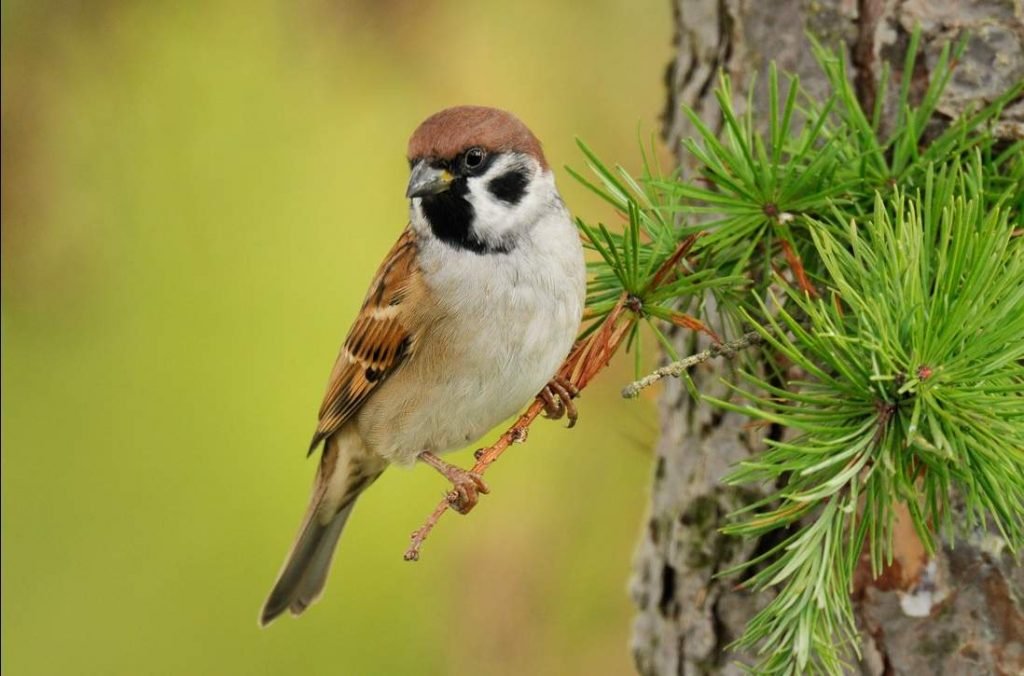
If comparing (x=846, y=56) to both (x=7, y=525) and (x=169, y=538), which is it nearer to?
(x=169, y=538)

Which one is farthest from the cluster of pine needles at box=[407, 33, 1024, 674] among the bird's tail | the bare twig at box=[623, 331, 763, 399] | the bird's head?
the bird's tail

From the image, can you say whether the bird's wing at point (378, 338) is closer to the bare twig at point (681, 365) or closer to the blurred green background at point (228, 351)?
the blurred green background at point (228, 351)

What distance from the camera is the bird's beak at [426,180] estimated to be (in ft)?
6.41

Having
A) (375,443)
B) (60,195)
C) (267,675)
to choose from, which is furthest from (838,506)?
(60,195)

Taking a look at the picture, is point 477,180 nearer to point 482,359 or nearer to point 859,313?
point 482,359

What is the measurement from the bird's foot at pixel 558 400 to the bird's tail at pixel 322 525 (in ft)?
1.57

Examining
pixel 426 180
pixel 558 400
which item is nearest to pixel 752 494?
pixel 558 400

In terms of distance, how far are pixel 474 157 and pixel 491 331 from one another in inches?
10.8

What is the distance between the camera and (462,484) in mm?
1816

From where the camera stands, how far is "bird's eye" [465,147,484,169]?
1999 mm

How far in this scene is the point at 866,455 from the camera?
1283 mm

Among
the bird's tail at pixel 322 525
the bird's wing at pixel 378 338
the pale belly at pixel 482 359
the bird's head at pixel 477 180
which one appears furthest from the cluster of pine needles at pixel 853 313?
the bird's tail at pixel 322 525

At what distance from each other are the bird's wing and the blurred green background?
110 mm

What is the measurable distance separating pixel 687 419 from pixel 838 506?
0.75 meters
